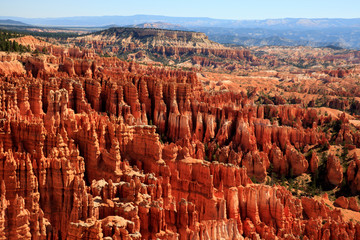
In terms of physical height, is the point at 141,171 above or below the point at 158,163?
above

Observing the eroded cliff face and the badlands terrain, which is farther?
the badlands terrain

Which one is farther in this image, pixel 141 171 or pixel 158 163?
pixel 158 163

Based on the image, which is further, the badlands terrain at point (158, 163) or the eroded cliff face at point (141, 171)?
the badlands terrain at point (158, 163)

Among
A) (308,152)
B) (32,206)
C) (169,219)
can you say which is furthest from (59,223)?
(308,152)
